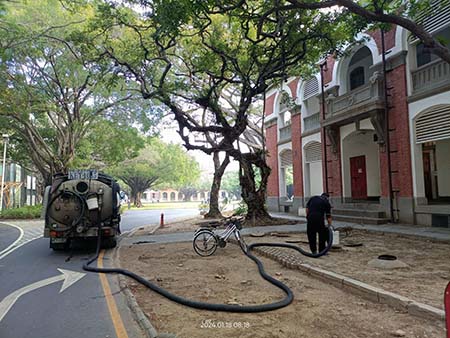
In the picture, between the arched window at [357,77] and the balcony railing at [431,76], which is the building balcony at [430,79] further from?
the arched window at [357,77]

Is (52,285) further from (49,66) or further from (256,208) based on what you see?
(49,66)

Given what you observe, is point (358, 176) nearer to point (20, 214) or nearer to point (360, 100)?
point (360, 100)

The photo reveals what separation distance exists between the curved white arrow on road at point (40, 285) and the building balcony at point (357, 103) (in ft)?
42.9

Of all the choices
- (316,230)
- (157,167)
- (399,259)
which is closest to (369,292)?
(399,259)

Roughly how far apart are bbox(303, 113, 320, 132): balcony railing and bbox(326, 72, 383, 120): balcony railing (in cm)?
195

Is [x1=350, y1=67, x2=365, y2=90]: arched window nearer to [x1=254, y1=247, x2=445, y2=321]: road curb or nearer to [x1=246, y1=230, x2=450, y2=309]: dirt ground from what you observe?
[x1=246, y1=230, x2=450, y2=309]: dirt ground

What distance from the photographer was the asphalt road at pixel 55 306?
4773 millimetres

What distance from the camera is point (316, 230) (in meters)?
9.03

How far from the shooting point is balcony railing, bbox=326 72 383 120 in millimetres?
15250

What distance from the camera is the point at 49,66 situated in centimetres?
2239

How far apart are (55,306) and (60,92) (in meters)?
20.7

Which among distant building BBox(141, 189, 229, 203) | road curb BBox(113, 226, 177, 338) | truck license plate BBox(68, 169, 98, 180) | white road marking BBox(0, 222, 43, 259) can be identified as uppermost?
truck license plate BBox(68, 169, 98, 180)

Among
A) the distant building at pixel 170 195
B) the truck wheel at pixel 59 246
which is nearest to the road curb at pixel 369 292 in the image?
the truck wheel at pixel 59 246

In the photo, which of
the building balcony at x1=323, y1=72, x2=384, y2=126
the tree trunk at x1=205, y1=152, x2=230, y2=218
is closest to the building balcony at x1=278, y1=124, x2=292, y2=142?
the tree trunk at x1=205, y1=152, x2=230, y2=218
